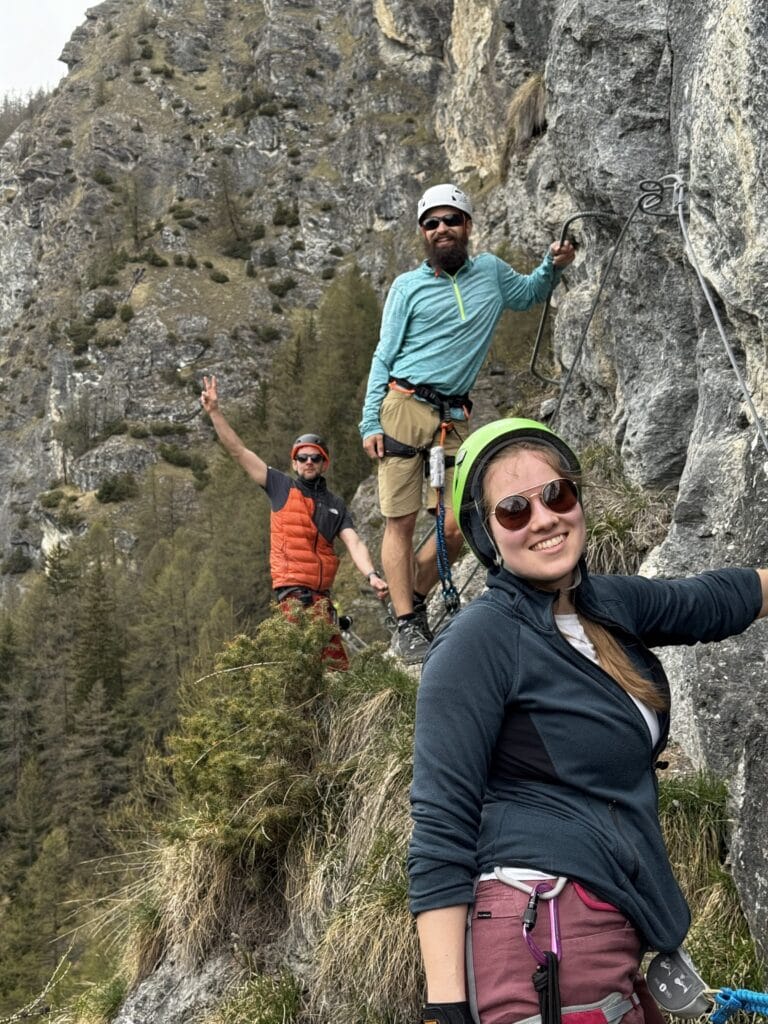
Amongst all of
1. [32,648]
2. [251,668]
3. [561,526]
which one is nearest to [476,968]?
[561,526]

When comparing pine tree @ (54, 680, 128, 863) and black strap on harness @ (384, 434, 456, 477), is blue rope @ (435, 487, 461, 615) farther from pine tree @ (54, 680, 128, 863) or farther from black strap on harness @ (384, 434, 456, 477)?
pine tree @ (54, 680, 128, 863)

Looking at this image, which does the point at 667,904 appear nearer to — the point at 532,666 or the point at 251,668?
the point at 532,666

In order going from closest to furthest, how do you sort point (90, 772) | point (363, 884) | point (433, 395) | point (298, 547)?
point (363, 884) < point (433, 395) < point (298, 547) < point (90, 772)

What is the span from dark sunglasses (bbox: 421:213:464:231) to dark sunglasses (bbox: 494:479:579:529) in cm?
316

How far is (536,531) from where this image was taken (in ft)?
5.81

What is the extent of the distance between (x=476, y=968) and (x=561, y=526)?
2.77 ft

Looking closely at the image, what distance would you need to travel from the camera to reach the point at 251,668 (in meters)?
4.98

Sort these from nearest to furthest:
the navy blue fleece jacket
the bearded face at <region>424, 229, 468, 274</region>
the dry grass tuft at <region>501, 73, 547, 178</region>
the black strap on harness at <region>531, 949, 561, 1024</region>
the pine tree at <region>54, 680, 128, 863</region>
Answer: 1. the black strap on harness at <region>531, 949, 561, 1024</region>
2. the navy blue fleece jacket
3. the bearded face at <region>424, 229, 468, 274</region>
4. the dry grass tuft at <region>501, 73, 547, 178</region>
5. the pine tree at <region>54, 680, 128, 863</region>

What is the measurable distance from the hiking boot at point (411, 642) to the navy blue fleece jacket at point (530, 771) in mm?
3353

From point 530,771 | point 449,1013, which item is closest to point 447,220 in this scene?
point 530,771

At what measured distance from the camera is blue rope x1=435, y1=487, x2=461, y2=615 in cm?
483

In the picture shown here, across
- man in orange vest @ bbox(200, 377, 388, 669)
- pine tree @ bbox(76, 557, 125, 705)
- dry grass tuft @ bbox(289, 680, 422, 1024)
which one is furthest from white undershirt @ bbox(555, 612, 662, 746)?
pine tree @ bbox(76, 557, 125, 705)

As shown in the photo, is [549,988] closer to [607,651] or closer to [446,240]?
[607,651]

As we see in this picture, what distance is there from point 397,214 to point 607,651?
57.4m
